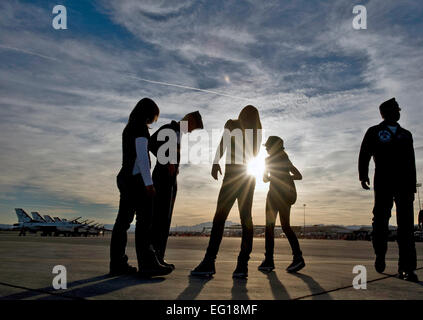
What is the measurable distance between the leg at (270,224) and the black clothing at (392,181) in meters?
1.37

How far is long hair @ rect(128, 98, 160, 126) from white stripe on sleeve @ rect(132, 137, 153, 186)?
26 cm

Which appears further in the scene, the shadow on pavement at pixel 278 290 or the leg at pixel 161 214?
the leg at pixel 161 214

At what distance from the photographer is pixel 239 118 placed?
460cm

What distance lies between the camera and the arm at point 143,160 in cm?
373

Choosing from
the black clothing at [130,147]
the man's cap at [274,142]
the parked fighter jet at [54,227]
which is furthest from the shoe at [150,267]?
the parked fighter jet at [54,227]

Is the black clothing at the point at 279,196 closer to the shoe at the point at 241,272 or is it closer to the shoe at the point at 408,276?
the shoe at the point at 241,272

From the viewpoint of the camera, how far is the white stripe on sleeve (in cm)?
373

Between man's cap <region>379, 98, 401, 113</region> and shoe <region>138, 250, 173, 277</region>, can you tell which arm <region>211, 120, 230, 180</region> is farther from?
man's cap <region>379, 98, 401, 113</region>

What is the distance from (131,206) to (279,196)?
2373mm

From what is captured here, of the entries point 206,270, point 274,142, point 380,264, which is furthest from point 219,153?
point 380,264

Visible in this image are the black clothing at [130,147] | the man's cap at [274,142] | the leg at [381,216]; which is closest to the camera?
the black clothing at [130,147]

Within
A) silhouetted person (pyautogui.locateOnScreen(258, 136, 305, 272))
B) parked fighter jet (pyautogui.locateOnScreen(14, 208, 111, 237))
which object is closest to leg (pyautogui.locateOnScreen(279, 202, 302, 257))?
silhouetted person (pyautogui.locateOnScreen(258, 136, 305, 272))

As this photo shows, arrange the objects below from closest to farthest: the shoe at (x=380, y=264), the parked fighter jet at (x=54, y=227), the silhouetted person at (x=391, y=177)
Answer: the silhouetted person at (x=391, y=177), the shoe at (x=380, y=264), the parked fighter jet at (x=54, y=227)
